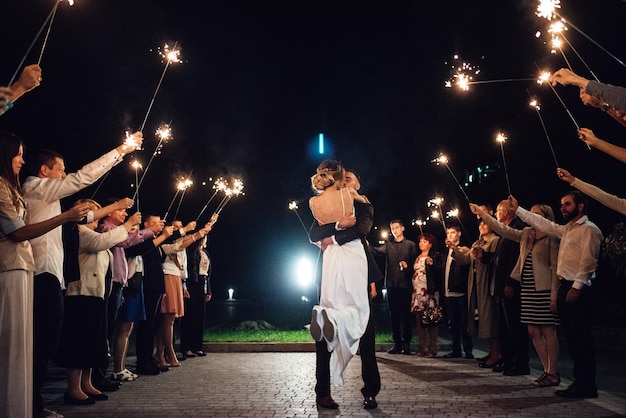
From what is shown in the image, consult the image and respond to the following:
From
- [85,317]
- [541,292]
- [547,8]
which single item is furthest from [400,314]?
[547,8]

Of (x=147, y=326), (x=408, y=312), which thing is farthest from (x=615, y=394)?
(x=147, y=326)

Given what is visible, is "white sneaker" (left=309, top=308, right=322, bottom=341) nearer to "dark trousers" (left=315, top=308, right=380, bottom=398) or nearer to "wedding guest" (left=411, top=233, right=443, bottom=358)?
"dark trousers" (left=315, top=308, right=380, bottom=398)

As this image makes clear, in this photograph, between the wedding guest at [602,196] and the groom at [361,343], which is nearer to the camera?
the groom at [361,343]

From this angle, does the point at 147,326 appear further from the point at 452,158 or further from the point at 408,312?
the point at 452,158

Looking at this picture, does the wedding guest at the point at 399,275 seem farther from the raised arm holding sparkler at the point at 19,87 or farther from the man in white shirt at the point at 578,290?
the raised arm holding sparkler at the point at 19,87

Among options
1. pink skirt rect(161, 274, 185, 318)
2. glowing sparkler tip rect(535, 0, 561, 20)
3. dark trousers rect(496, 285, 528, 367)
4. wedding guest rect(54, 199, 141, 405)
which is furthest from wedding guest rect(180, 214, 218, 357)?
glowing sparkler tip rect(535, 0, 561, 20)

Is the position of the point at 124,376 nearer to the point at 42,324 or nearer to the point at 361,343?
the point at 42,324

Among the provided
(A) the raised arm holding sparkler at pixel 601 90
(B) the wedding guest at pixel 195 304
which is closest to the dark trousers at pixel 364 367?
(A) the raised arm holding sparkler at pixel 601 90

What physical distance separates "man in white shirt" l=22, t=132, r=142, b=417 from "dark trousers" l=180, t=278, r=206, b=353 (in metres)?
5.16

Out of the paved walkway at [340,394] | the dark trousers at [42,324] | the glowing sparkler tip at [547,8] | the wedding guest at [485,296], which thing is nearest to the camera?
the dark trousers at [42,324]

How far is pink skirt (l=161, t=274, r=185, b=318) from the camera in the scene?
909cm

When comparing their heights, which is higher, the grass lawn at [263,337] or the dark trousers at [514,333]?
the dark trousers at [514,333]

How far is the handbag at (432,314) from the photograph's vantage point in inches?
396

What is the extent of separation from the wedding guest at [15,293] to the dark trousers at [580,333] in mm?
5293
